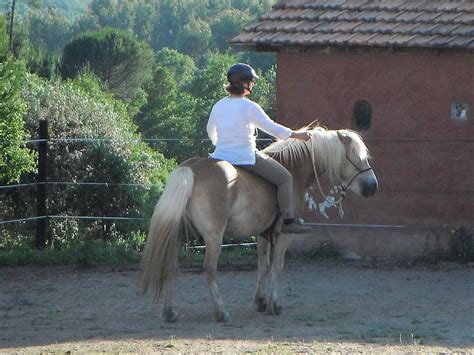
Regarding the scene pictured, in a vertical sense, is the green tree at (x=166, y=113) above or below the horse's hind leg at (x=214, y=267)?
above

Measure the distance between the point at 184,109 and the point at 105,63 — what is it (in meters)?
Result: 8.25

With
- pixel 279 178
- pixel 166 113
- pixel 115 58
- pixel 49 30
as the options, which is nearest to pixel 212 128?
pixel 279 178

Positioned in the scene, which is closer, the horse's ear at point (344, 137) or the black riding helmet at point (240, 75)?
the black riding helmet at point (240, 75)

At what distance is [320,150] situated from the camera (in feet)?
33.8

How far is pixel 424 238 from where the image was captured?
45.2 ft

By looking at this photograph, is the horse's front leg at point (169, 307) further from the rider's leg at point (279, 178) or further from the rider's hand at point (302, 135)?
the rider's hand at point (302, 135)

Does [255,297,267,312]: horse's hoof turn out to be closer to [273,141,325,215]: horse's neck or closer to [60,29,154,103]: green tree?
[273,141,325,215]: horse's neck

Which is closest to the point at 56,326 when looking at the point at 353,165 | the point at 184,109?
the point at 353,165

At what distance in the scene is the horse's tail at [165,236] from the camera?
9266mm

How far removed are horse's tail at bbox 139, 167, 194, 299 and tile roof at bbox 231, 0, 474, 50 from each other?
514 centimetres

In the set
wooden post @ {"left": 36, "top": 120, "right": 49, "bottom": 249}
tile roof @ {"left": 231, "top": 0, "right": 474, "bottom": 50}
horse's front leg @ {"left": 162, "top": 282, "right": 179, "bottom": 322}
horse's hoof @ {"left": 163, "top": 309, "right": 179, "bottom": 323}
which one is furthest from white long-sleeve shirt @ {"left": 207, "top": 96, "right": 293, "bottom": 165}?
wooden post @ {"left": 36, "top": 120, "right": 49, "bottom": 249}

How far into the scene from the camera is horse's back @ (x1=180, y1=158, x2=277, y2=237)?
9.48 meters

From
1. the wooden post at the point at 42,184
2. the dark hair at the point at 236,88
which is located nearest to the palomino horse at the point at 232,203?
the dark hair at the point at 236,88

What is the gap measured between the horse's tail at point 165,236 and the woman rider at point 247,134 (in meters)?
0.66
